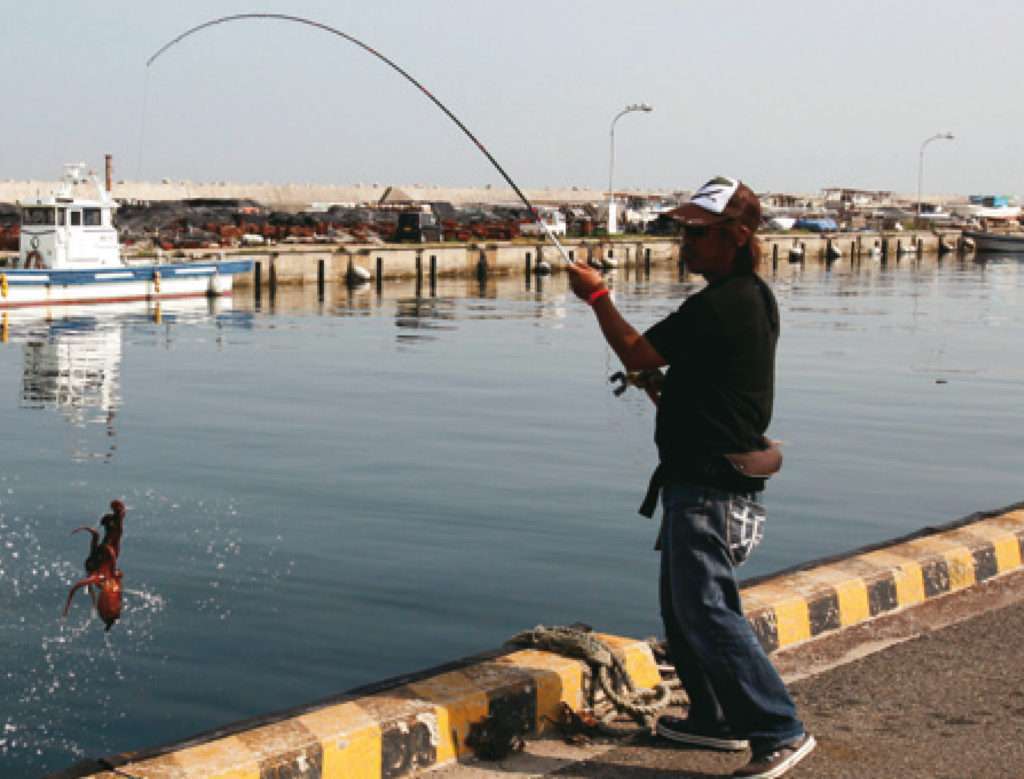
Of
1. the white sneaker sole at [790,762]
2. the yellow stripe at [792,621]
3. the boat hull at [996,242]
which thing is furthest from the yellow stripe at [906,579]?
the boat hull at [996,242]

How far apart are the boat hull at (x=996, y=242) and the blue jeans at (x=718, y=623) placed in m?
96.1

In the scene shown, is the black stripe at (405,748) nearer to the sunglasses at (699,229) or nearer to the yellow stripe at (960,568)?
the sunglasses at (699,229)

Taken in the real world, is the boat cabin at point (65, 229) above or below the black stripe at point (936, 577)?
above

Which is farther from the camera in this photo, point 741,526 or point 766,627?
point 766,627

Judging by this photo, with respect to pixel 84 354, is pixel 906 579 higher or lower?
higher

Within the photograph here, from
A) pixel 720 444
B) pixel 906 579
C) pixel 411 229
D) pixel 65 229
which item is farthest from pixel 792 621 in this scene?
pixel 411 229

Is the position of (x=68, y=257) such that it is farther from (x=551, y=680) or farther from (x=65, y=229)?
(x=551, y=680)

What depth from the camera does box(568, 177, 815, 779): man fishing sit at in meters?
4.93

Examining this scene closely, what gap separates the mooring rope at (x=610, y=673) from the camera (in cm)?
561

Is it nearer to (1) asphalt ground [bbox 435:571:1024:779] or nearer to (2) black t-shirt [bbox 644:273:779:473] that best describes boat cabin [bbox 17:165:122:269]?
(1) asphalt ground [bbox 435:571:1024:779]

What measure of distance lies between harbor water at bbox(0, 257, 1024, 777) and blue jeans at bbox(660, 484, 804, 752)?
122 inches

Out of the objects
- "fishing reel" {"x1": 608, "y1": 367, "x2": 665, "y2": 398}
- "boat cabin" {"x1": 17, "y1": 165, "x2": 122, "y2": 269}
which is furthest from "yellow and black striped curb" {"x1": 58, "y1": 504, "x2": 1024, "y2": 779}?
"boat cabin" {"x1": 17, "y1": 165, "x2": 122, "y2": 269}

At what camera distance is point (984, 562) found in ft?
25.8

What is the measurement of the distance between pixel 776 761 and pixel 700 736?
0.40 m
